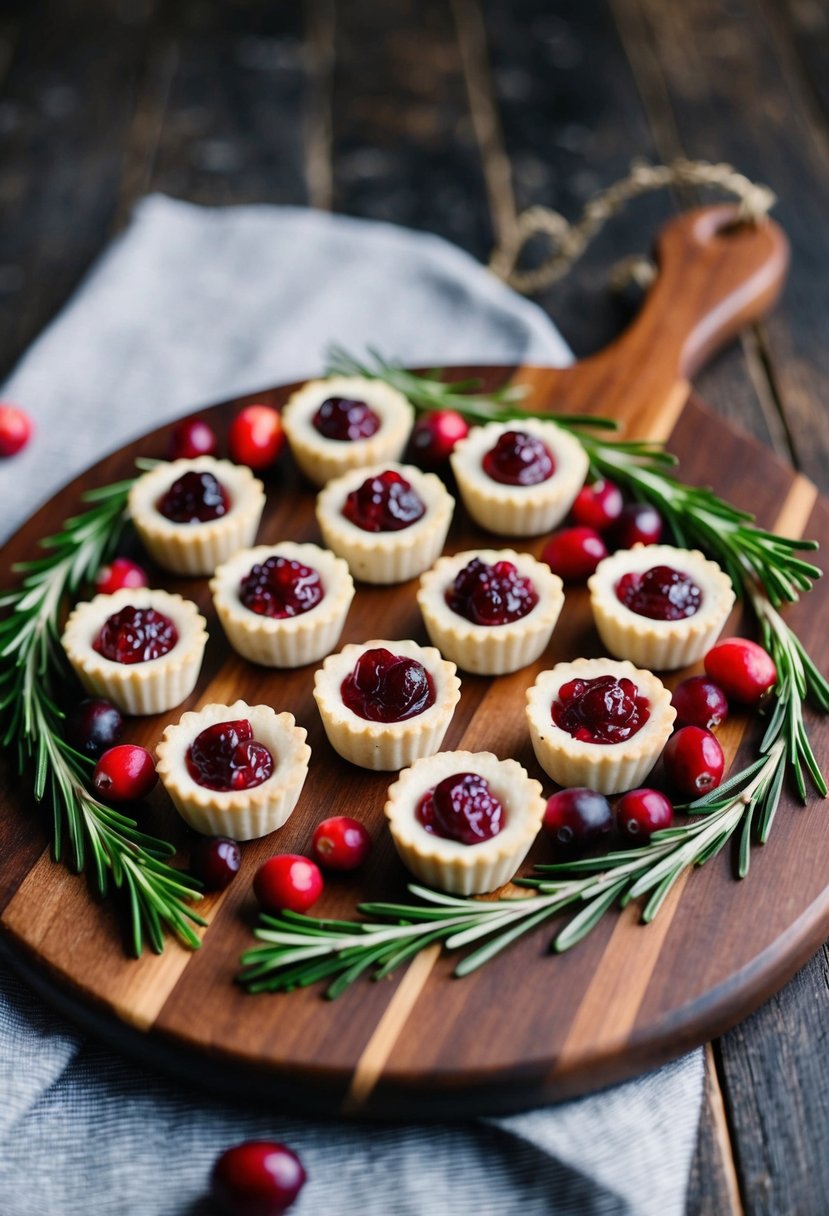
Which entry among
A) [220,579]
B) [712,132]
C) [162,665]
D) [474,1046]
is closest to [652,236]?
[712,132]

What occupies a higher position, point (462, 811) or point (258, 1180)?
point (462, 811)

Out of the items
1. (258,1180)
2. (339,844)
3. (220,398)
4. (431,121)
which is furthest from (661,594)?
(431,121)

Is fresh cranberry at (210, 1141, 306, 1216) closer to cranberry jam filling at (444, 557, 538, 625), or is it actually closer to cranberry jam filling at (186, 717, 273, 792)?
cranberry jam filling at (186, 717, 273, 792)

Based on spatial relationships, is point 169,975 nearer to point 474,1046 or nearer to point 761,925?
point 474,1046

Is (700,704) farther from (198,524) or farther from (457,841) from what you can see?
(198,524)

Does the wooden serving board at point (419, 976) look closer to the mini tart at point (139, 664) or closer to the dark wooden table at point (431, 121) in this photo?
the mini tart at point (139, 664)
